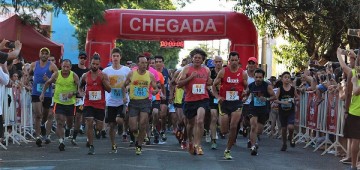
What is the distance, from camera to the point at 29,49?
71.8 feet

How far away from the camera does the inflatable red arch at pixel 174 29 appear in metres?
25.1

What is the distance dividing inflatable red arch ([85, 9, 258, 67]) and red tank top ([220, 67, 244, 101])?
11095 mm

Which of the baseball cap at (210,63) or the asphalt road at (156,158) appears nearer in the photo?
the asphalt road at (156,158)

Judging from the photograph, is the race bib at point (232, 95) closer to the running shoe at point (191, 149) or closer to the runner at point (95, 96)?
the running shoe at point (191, 149)

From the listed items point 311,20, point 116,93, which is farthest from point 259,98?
point 311,20

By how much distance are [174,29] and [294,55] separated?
23.7 ft

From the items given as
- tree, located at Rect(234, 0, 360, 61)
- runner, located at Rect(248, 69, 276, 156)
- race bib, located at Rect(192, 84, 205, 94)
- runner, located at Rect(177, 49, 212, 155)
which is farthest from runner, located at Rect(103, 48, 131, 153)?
tree, located at Rect(234, 0, 360, 61)

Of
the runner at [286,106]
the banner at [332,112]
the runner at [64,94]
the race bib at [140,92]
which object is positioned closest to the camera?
the race bib at [140,92]

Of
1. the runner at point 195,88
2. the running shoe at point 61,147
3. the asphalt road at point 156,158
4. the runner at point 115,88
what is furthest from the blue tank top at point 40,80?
the runner at point 195,88

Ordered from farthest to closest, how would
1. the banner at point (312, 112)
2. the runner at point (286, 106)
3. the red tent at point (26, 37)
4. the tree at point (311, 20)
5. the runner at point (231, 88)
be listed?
1. the tree at point (311, 20)
2. the red tent at point (26, 37)
3. the banner at point (312, 112)
4. the runner at point (286, 106)
5. the runner at point (231, 88)

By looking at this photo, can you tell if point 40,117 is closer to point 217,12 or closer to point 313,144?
point 313,144

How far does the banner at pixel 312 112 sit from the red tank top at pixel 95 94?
5.51 metres

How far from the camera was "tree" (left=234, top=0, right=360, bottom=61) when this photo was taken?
953 inches

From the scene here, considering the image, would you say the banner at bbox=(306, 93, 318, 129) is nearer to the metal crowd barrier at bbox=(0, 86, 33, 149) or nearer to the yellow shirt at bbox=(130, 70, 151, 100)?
the yellow shirt at bbox=(130, 70, 151, 100)
